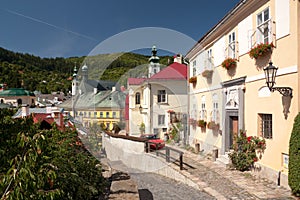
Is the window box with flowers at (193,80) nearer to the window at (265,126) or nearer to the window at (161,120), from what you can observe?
the window at (161,120)

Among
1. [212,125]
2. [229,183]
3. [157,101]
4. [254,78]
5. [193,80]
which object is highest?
[193,80]

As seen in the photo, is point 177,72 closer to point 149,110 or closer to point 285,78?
point 149,110

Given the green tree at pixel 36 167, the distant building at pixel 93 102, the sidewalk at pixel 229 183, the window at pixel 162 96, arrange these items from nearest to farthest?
the green tree at pixel 36 167 → the sidewalk at pixel 229 183 → the distant building at pixel 93 102 → the window at pixel 162 96

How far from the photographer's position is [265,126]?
655cm

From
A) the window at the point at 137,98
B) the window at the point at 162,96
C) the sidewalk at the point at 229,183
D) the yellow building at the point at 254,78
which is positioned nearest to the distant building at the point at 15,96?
the window at the point at 137,98

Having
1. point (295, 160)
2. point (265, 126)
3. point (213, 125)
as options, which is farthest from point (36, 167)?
point (213, 125)

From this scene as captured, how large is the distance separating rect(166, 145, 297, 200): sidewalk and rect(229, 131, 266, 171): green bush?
261 mm

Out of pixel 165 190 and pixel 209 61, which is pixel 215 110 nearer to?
pixel 209 61

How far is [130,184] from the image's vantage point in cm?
411

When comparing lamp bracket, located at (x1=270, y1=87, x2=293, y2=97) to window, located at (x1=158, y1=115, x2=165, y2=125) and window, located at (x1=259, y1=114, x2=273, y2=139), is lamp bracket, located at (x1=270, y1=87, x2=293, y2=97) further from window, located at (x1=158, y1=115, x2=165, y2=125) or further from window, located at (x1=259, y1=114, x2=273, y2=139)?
window, located at (x1=158, y1=115, x2=165, y2=125)

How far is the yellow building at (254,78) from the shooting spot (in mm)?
5385

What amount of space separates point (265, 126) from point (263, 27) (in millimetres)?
2762

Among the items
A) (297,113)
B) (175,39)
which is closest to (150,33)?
(175,39)

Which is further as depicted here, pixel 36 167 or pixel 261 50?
pixel 261 50
